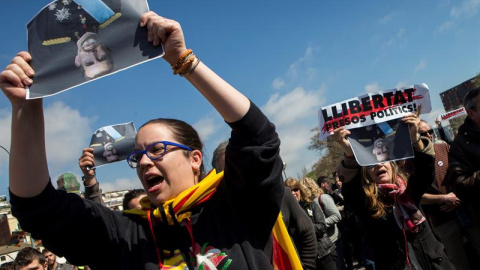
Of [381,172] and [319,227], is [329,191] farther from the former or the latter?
[381,172]

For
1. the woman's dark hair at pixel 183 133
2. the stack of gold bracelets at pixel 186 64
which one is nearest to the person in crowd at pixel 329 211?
the woman's dark hair at pixel 183 133

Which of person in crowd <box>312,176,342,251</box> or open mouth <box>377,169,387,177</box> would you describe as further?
person in crowd <box>312,176,342,251</box>

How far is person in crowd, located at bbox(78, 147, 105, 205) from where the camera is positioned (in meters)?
4.04

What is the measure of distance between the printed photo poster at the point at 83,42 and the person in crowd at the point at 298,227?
7.60 ft

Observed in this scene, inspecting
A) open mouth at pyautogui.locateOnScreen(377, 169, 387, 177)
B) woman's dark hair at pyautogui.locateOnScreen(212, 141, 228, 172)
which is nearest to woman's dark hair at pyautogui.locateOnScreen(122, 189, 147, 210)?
woman's dark hair at pyautogui.locateOnScreen(212, 141, 228, 172)

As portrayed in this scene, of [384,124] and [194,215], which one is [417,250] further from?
[194,215]

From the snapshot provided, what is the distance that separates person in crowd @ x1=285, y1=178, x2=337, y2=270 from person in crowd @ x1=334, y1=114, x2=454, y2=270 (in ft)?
4.75

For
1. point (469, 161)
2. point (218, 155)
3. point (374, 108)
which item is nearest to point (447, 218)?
point (469, 161)

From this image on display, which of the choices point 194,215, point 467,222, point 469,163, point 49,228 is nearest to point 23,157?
point 49,228

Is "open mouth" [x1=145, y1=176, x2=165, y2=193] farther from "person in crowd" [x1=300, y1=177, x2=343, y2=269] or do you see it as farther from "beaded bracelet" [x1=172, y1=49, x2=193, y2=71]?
"person in crowd" [x1=300, y1=177, x2=343, y2=269]

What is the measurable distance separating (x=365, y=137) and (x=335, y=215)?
303 centimetres

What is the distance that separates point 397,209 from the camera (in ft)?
10.6

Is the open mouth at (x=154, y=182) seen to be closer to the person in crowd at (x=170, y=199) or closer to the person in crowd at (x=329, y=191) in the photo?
the person in crowd at (x=170, y=199)

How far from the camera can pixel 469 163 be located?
404cm
